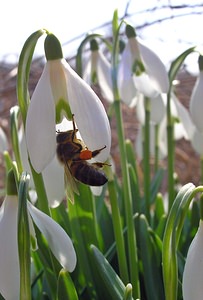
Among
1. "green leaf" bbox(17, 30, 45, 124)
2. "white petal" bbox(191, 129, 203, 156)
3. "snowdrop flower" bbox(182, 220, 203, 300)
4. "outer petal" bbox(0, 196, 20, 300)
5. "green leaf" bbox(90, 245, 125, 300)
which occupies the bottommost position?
"white petal" bbox(191, 129, 203, 156)

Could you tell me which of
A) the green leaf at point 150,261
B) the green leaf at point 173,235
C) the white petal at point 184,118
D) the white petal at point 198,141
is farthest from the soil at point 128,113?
the green leaf at point 173,235

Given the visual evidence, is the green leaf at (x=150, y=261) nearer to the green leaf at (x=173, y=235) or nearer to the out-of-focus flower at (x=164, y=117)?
the green leaf at (x=173, y=235)

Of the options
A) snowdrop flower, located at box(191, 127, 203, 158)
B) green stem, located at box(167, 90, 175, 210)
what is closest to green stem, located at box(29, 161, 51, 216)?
green stem, located at box(167, 90, 175, 210)

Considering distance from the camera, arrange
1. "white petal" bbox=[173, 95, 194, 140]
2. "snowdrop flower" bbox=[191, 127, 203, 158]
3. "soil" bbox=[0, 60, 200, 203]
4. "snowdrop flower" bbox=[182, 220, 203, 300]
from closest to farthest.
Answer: "snowdrop flower" bbox=[182, 220, 203, 300] → "white petal" bbox=[173, 95, 194, 140] → "snowdrop flower" bbox=[191, 127, 203, 158] → "soil" bbox=[0, 60, 200, 203]

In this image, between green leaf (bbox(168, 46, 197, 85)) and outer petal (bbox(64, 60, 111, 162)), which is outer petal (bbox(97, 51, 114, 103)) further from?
outer petal (bbox(64, 60, 111, 162))

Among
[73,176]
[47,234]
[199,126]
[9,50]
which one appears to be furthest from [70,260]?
[9,50]

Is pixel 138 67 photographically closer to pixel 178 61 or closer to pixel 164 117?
pixel 178 61

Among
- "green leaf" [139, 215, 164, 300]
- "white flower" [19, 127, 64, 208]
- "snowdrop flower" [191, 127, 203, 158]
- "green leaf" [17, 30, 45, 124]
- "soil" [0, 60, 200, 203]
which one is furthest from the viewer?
"soil" [0, 60, 200, 203]

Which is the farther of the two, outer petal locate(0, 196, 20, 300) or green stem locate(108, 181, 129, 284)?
green stem locate(108, 181, 129, 284)

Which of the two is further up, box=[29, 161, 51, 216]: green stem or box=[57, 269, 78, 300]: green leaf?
box=[29, 161, 51, 216]: green stem
